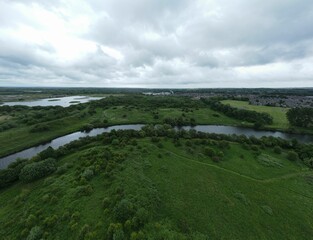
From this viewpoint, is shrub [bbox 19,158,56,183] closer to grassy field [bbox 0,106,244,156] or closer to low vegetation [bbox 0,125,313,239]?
low vegetation [bbox 0,125,313,239]

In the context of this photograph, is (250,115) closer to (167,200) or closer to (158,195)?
(167,200)

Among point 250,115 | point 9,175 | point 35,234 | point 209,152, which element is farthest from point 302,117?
point 9,175

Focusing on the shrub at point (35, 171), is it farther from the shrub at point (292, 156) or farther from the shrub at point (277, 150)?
the shrub at point (292, 156)

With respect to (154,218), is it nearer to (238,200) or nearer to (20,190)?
(238,200)

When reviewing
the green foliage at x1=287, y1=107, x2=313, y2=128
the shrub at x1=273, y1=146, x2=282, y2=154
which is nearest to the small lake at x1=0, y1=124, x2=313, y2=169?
the green foliage at x1=287, y1=107, x2=313, y2=128

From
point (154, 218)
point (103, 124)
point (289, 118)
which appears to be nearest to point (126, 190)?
point (154, 218)

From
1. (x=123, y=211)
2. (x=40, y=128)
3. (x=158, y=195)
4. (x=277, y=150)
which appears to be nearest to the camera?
(x=123, y=211)

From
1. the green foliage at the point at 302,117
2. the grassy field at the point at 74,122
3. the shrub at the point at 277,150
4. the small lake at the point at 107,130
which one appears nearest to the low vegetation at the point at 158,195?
the shrub at the point at 277,150
